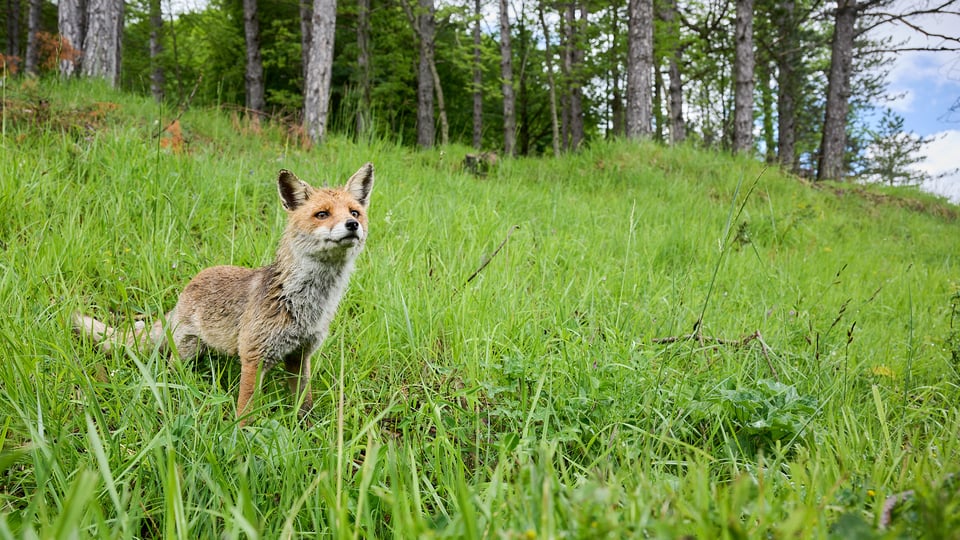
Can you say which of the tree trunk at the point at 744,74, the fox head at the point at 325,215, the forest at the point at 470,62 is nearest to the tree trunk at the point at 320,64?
the forest at the point at 470,62

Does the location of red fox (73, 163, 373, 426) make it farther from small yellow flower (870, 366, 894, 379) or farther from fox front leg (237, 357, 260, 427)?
small yellow flower (870, 366, 894, 379)

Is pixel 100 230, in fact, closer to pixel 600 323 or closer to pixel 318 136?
pixel 600 323

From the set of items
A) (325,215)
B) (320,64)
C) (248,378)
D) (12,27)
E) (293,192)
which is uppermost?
(12,27)

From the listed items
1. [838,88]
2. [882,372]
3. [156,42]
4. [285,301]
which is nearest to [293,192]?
[285,301]

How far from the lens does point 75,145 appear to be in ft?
16.6

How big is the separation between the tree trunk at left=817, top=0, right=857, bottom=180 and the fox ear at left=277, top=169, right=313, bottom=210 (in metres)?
19.2

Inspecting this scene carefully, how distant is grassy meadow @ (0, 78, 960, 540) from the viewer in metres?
1.40

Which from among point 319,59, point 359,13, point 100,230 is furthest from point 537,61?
point 100,230

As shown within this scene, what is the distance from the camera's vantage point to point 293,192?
3.20 meters

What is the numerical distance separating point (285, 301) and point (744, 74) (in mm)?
14470

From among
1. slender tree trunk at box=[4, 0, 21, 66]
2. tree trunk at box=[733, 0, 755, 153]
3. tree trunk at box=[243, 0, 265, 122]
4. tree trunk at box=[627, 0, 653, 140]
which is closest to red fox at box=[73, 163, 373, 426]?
tree trunk at box=[627, 0, 653, 140]

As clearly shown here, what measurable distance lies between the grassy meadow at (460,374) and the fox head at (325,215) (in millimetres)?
567

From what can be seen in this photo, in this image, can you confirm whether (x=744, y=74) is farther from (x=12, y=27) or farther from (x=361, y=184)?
(x=12, y=27)

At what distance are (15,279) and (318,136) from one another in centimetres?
619
